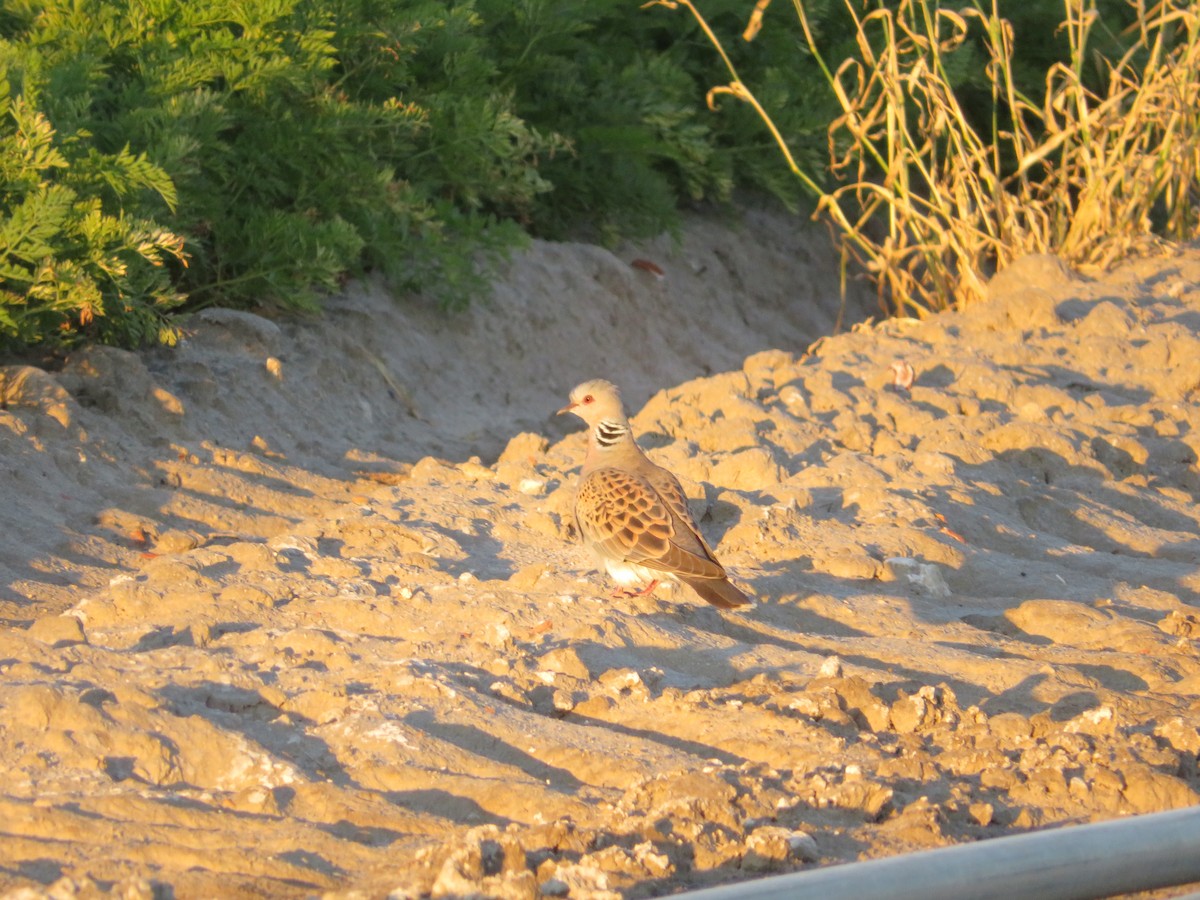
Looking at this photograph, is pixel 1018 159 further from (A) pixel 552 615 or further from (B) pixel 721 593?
(A) pixel 552 615

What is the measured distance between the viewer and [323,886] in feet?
9.79

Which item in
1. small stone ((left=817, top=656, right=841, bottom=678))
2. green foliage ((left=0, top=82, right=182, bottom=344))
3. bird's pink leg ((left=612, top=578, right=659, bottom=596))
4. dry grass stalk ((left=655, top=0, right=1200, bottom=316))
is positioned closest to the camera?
small stone ((left=817, top=656, right=841, bottom=678))

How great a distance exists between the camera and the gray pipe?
250cm

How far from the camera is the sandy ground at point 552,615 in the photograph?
3264 mm

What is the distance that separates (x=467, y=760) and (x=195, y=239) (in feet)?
13.1

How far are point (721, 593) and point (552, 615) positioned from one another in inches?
20.2

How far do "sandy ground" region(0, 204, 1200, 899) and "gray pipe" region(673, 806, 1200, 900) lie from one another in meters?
0.59

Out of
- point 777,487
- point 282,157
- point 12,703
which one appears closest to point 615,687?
point 12,703

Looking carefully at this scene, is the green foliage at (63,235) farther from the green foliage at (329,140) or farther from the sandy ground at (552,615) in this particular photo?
the sandy ground at (552,615)

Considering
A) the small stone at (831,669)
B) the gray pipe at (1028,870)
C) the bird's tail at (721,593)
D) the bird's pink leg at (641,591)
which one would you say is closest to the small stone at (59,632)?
the bird's pink leg at (641,591)

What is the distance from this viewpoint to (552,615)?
14.9 feet

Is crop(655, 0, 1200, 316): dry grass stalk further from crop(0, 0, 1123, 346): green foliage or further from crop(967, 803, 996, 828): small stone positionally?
crop(967, 803, 996, 828): small stone

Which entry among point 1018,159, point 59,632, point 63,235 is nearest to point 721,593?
point 59,632

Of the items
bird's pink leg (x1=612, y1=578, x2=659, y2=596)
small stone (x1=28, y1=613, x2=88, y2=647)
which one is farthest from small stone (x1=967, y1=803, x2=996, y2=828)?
small stone (x1=28, y1=613, x2=88, y2=647)
